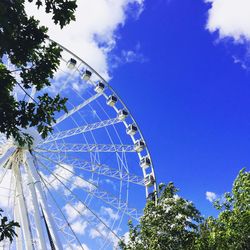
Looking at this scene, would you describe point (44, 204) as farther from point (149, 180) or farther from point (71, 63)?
point (71, 63)

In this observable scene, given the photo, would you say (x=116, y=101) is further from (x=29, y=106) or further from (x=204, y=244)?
(x=29, y=106)

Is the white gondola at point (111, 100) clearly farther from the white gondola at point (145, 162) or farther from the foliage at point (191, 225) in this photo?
the foliage at point (191, 225)

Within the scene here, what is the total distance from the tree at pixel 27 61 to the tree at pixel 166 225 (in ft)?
31.1

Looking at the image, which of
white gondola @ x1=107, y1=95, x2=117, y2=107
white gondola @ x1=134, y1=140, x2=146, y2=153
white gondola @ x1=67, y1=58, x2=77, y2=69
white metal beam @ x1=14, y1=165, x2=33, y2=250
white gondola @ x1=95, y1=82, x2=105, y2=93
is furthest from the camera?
white gondola @ x1=134, y1=140, x2=146, y2=153

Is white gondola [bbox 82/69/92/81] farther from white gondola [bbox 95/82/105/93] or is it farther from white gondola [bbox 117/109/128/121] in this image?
white gondola [bbox 117/109/128/121]

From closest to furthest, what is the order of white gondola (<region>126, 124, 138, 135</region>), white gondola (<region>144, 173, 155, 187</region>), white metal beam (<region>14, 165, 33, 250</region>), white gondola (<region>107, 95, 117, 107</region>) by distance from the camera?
1. white metal beam (<region>14, 165, 33, 250</region>)
2. white gondola (<region>144, 173, 155, 187</region>)
3. white gondola (<region>107, 95, 117, 107</region>)
4. white gondola (<region>126, 124, 138, 135</region>)

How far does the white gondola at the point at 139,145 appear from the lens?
30922mm

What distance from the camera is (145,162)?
30.3m

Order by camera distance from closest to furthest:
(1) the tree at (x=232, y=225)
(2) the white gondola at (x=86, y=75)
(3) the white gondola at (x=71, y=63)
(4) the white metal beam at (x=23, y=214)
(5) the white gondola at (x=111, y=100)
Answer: (1) the tree at (x=232, y=225), (4) the white metal beam at (x=23, y=214), (3) the white gondola at (x=71, y=63), (2) the white gondola at (x=86, y=75), (5) the white gondola at (x=111, y=100)

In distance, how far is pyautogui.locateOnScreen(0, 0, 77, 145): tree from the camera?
27.8ft

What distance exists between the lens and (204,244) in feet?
54.1

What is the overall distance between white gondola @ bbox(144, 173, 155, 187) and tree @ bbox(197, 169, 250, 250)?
37.5ft

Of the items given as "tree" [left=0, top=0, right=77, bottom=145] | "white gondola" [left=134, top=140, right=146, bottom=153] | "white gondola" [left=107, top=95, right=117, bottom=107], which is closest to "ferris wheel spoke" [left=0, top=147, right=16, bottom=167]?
"white gondola" [left=107, top=95, right=117, bottom=107]

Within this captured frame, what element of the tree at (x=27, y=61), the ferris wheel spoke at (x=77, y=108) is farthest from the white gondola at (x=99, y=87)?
the tree at (x=27, y=61)
